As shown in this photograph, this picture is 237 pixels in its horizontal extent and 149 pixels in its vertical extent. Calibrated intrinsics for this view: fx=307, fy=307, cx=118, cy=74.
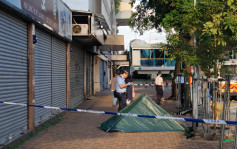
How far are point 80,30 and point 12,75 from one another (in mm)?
6950

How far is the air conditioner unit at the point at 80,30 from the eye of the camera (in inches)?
536

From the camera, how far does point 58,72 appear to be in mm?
11641

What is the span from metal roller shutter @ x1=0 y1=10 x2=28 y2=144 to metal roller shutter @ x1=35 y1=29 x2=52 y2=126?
93 centimetres

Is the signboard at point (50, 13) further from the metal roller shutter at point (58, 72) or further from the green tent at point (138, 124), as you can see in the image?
the green tent at point (138, 124)

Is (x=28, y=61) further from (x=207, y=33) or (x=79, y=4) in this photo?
(x=79, y=4)

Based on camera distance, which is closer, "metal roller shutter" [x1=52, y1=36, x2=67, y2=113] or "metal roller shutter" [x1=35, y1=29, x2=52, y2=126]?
"metal roller shutter" [x1=35, y1=29, x2=52, y2=126]

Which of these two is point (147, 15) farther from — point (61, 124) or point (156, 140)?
point (156, 140)

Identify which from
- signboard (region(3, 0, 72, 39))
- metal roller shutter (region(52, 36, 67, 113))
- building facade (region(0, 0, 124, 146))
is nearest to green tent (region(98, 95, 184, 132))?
building facade (region(0, 0, 124, 146))

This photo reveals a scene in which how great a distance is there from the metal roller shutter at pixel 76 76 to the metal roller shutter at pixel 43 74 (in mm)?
3900

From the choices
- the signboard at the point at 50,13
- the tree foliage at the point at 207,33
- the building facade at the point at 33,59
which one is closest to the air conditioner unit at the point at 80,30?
→ the building facade at the point at 33,59

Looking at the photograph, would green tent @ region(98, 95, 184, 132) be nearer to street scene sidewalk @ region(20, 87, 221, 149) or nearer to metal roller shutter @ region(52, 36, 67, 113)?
street scene sidewalk @ region(20, 87, 221, 149)

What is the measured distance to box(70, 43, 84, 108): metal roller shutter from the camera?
47.2 ft

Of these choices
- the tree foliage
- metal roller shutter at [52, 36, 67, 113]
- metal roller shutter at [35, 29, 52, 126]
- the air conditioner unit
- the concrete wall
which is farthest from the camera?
the concrete wall

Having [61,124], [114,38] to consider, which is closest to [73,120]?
[61,124]
